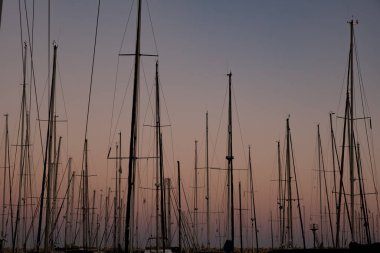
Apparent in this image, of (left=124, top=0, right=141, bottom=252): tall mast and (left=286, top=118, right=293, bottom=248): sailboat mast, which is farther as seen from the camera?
(left=286, top=118, right=293, bottom=248): sailboat mast

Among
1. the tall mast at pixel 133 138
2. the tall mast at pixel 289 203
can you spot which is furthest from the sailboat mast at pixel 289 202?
the tall mast at pixel 133 138

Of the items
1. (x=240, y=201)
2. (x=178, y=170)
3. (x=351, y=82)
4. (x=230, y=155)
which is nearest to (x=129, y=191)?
(x=230, y=155)

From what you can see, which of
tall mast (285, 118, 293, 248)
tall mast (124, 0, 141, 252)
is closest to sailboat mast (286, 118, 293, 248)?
tall mast (285, 118, 293, 248)

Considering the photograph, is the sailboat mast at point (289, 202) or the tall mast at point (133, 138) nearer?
the tall mast at point (133, 138)

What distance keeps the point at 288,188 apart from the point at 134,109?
28.3 meters

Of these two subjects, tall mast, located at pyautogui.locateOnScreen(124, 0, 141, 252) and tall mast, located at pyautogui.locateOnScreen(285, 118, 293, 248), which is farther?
tall mast, located at pyautogui.locateOnScreen(285, 118, 293, 248)

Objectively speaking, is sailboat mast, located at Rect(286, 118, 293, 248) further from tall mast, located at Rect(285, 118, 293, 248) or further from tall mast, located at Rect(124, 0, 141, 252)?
tall mast, located at Rect(124, 0, 141, 252)

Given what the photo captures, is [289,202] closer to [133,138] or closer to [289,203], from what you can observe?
[289,203]

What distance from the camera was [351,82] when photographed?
4191cm

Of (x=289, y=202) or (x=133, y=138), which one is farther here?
(x=289, y=202)

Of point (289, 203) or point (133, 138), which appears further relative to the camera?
point (289, 203)

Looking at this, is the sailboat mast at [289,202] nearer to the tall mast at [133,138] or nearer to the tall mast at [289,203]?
the tall mast at [289,203]

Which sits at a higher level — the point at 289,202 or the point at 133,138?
the point at 133,138

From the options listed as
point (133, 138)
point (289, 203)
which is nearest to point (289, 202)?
point (289, 203)
